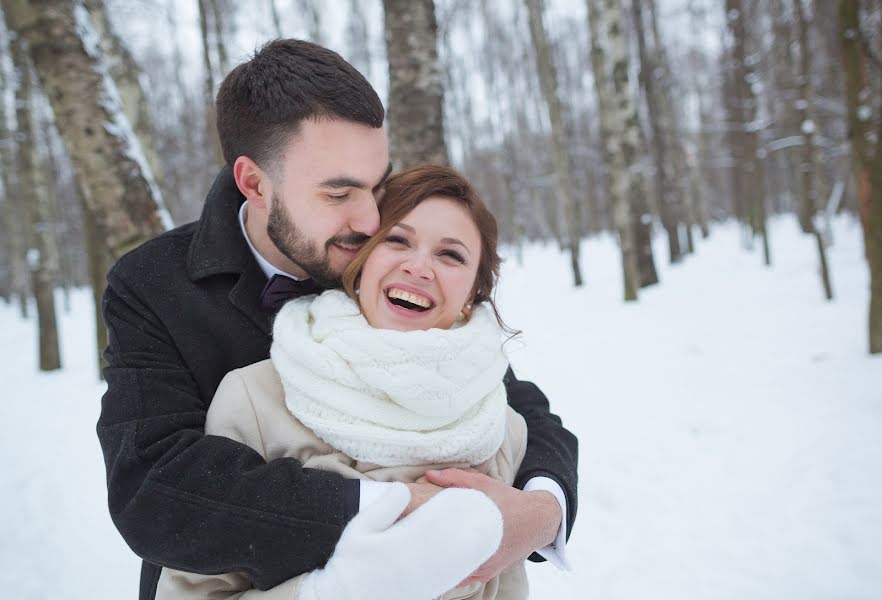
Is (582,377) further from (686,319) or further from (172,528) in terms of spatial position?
(172,528)

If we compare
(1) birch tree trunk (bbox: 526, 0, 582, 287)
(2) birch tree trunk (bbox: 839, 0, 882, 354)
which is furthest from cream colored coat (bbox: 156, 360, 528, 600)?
(1) birch tree trunk (bbox: 526, 0, 582, 287)

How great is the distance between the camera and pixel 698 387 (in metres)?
4.86

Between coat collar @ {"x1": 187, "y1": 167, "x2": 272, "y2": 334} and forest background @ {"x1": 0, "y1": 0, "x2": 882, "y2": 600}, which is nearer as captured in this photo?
coat collar @ {"x1": 187, "y1": 167, "x2": 272, "y2": 334}

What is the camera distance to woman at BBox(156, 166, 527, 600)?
1.32 metres

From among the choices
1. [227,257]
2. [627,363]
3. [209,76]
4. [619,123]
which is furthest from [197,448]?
[209,76]

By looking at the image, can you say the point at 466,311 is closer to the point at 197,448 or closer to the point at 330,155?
the point at 330,155

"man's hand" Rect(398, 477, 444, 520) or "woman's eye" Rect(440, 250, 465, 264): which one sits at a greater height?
"woman's eye" Rect(440, 250, 465, 264)

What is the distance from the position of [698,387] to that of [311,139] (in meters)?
4.37

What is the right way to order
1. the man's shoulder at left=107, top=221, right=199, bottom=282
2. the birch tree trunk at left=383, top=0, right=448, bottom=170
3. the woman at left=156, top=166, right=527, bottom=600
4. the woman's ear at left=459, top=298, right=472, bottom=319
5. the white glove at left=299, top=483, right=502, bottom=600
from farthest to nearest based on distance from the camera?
1. the birch tree trunk at left=383, top=0, right=448, bottom=170
2. the woman's ear at left=459, top=298, right=472, bottom=319
3. the man's shoulder at left=107, top=221, right=199, bottom=282
4. the woman at left=156, top=166, right=527, bottom=600
5. the white glove at left=299, top=483, right=502, bottom=600

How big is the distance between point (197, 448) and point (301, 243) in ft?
2.14

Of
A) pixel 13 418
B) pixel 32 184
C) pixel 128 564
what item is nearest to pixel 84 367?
pixel 13 418

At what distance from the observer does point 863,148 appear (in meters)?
4.46

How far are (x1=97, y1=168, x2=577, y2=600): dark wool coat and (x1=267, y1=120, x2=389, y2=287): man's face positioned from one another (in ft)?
0.56

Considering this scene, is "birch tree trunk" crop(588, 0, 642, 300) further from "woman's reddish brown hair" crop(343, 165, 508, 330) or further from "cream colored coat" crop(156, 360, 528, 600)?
"cream colored coat" crop(156, 360, 528, 600)
